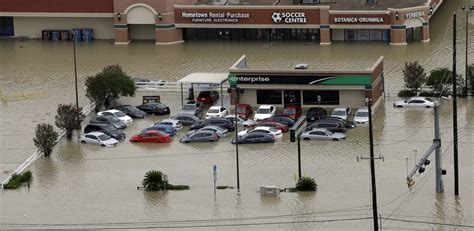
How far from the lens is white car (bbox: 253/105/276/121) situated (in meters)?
56.7

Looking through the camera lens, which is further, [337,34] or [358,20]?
[337,34]

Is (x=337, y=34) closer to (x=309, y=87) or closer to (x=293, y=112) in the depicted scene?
(x=309, y=87)

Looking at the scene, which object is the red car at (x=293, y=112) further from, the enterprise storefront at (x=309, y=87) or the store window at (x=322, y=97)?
the enterprise storefront at (x=309, y=87)

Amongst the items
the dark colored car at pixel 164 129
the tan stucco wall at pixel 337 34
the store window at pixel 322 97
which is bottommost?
the dark colored car at pixel 164 129

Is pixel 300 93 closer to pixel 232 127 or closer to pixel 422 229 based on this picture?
pixel 232 127

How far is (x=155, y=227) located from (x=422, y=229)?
27.3 feet

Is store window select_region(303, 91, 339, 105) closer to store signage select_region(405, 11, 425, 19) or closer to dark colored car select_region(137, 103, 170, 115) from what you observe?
dark colored car select_region(137, 103, 170, 115)

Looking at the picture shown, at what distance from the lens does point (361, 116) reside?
55.6 metres

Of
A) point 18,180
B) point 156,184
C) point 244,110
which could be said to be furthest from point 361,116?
point 18,180

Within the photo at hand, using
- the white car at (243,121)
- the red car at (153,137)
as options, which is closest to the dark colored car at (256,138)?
the red car at (153,137)

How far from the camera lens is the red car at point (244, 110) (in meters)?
57.5

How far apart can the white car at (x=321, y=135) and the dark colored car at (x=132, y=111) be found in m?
9.06

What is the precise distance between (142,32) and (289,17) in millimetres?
9787

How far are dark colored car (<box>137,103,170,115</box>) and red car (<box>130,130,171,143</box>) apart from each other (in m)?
5.58
